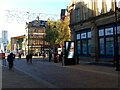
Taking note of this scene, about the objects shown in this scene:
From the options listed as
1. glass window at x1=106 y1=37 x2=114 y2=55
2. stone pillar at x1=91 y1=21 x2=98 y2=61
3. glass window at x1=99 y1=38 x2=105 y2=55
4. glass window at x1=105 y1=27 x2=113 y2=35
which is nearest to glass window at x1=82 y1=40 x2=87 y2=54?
stone pillar at x1=91 y1=21 x2=98 y2=61

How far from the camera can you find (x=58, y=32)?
76938 mm

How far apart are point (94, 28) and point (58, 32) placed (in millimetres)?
37872

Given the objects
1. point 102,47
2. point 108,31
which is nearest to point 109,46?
point 108,31

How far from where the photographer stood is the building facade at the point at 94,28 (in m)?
35.8

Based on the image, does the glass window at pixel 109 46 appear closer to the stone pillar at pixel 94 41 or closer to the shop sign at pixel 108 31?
the shop sign at pixel 108 31

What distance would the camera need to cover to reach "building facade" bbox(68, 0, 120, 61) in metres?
35.8

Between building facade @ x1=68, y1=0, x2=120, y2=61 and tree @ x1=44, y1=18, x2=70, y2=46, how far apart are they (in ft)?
Answer: 90.6

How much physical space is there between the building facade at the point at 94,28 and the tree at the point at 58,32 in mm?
27620

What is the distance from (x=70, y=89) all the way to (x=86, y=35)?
95.8 feet

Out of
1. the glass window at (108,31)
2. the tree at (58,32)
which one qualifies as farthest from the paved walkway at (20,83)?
the tree at (58,32)

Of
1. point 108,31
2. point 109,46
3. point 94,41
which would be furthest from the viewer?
point 94,41

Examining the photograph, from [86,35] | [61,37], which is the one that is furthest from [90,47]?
[61,37]

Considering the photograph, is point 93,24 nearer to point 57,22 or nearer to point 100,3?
point 100,3

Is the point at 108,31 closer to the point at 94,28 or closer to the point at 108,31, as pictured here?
the point at 108,31
